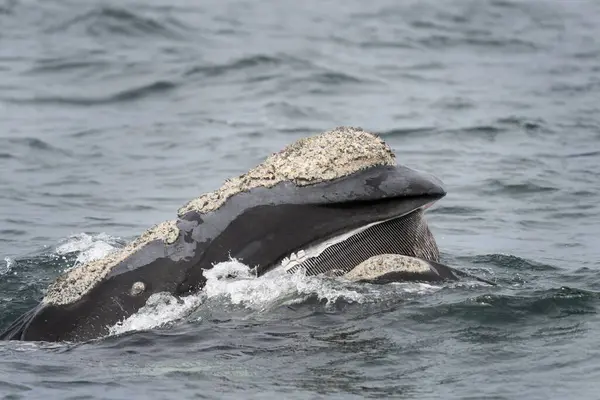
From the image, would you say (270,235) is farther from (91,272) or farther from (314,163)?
(91,272)

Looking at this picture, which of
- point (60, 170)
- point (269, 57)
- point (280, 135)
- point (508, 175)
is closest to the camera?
point (508, 175)

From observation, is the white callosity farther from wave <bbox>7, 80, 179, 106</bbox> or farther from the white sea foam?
wave <bbox>7, 80, 179, 106</bbox>

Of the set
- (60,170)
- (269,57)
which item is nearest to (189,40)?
(269,57)

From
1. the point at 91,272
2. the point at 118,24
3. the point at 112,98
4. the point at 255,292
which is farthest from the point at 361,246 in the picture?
the point at 118,24

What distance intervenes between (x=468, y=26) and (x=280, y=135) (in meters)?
8.42

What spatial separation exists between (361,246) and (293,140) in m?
9.06

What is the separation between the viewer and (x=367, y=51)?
2219cm

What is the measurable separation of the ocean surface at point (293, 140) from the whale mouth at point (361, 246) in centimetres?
11

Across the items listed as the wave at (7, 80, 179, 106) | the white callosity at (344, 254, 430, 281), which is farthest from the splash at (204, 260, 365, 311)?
the wave at (7, 80, 179, 106)

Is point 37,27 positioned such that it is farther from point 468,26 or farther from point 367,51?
point 468,26

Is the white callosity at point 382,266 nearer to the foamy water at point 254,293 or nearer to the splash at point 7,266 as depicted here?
the foamy water at point 254,293

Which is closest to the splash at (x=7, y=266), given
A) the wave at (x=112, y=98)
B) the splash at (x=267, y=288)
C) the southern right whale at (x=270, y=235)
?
the southern right whale at (x=270, y=235)

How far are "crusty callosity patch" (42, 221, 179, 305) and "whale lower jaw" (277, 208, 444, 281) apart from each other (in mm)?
712

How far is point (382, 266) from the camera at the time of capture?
716 cm
